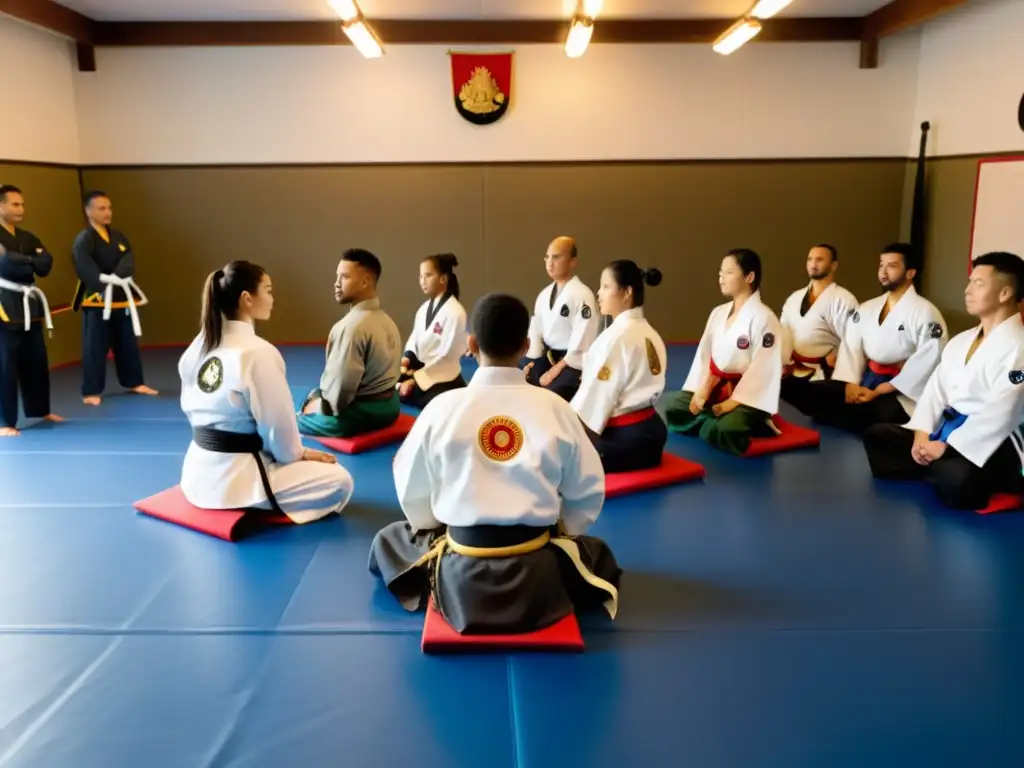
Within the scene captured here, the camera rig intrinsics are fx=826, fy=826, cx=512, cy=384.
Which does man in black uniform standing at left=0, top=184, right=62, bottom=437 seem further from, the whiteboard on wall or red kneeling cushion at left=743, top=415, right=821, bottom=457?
the whiteboard on wall

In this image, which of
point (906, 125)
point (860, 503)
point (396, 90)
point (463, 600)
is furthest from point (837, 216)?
point (463, 600)

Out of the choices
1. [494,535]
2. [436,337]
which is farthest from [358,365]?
[494,535]

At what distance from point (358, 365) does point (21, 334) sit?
2394mm

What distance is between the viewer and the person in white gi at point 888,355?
5297 millimetres

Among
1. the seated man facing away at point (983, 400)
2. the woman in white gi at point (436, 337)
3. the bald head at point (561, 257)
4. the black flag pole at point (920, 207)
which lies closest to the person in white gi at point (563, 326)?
the bald head at point (561, 257)

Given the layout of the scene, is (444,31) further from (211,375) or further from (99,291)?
(211,375)

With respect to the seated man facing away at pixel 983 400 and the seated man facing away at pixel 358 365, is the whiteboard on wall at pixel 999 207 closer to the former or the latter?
the seated man facing away at pixel 983 400

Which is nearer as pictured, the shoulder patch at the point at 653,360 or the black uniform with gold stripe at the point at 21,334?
the shoulder patch at the point at 653,360

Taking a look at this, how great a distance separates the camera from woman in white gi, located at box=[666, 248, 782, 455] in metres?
5.08

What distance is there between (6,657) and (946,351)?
14.6 ft

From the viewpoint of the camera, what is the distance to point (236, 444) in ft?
12.3

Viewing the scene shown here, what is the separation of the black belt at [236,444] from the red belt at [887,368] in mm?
4023

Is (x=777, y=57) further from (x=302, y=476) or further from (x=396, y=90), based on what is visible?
(x=302, y=476)

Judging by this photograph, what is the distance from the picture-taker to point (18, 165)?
23.9ft
